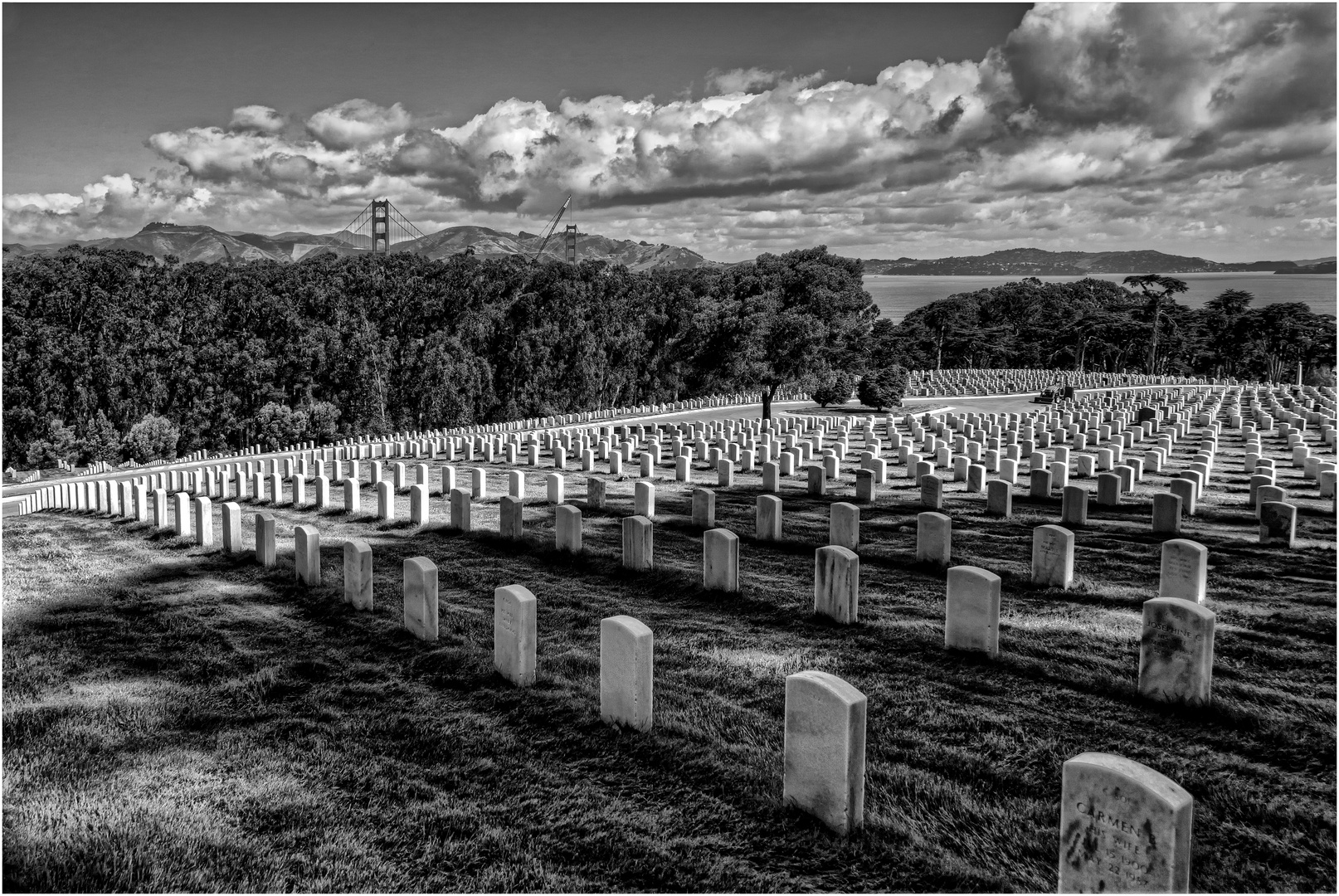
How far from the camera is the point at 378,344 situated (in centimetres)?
4775

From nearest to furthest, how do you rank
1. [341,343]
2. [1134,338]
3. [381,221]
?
[341,343] → [1134,338] → [381,221]

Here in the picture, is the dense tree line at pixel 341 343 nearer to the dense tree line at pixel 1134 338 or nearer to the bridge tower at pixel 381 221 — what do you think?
the dense tree line at pixel 1134 338

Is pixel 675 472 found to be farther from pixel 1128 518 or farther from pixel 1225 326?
pixel 1225 326

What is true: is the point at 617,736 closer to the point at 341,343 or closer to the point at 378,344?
the point at 341,343

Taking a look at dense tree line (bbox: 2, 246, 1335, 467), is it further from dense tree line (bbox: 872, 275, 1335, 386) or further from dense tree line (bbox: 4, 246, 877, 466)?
dense tree line (bbox: 872, 275, 1335, 386)

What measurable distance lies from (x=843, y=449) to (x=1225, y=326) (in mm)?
70970

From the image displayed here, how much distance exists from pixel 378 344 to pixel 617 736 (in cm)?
Result: 4505

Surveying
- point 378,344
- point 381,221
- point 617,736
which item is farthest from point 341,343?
point 381,221

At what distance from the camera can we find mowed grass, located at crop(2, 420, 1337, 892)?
4.40 meters

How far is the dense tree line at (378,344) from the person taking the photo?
4044 cm

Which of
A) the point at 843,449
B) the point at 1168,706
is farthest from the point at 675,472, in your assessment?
the point at 1168,706

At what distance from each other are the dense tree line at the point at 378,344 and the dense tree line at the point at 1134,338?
88.1 feet

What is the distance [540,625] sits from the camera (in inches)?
331

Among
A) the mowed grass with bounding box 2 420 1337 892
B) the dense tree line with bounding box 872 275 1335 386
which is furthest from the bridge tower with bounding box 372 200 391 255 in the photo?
the mowed grass with bounding box 2 420 1337 892
